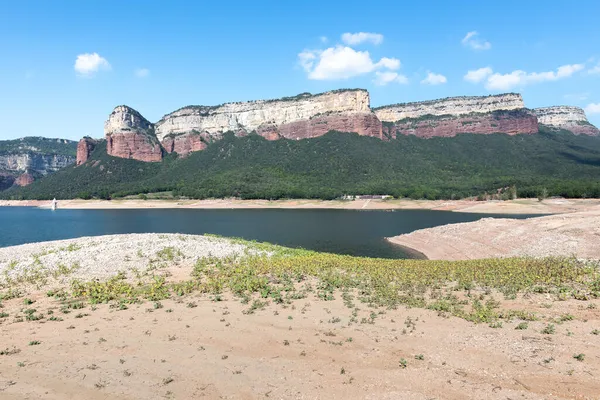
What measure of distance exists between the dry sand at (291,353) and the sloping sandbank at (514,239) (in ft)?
62.0

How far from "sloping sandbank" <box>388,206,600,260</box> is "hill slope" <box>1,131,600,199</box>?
258 feet

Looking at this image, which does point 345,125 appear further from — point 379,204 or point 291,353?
point 291,353

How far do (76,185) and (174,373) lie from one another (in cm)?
19914

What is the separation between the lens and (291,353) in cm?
1008

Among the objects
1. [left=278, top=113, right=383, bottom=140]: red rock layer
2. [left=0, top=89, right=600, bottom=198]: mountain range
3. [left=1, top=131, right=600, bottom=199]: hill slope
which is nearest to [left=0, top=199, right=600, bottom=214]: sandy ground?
[left=1, top=131, right=600, bottom=199]: hill slope

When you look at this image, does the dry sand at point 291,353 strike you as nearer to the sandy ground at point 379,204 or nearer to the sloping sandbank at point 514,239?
the sloping sandbank at point 514,239

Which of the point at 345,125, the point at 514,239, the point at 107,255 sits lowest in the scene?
the point at 514,239

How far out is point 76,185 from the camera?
6993 inches

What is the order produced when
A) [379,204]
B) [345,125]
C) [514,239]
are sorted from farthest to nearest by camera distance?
[345,125]
[379,204]
[514,239]

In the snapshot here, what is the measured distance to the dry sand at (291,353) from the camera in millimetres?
8148

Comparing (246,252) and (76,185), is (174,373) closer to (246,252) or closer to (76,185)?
(246,252)

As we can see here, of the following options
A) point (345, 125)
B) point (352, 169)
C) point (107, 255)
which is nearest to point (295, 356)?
point (107, 255)

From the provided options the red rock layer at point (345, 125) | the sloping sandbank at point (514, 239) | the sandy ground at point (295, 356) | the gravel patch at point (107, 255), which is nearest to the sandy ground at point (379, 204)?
the sloping sandbank at point (514, 239)

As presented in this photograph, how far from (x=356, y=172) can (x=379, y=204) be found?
39233mm
